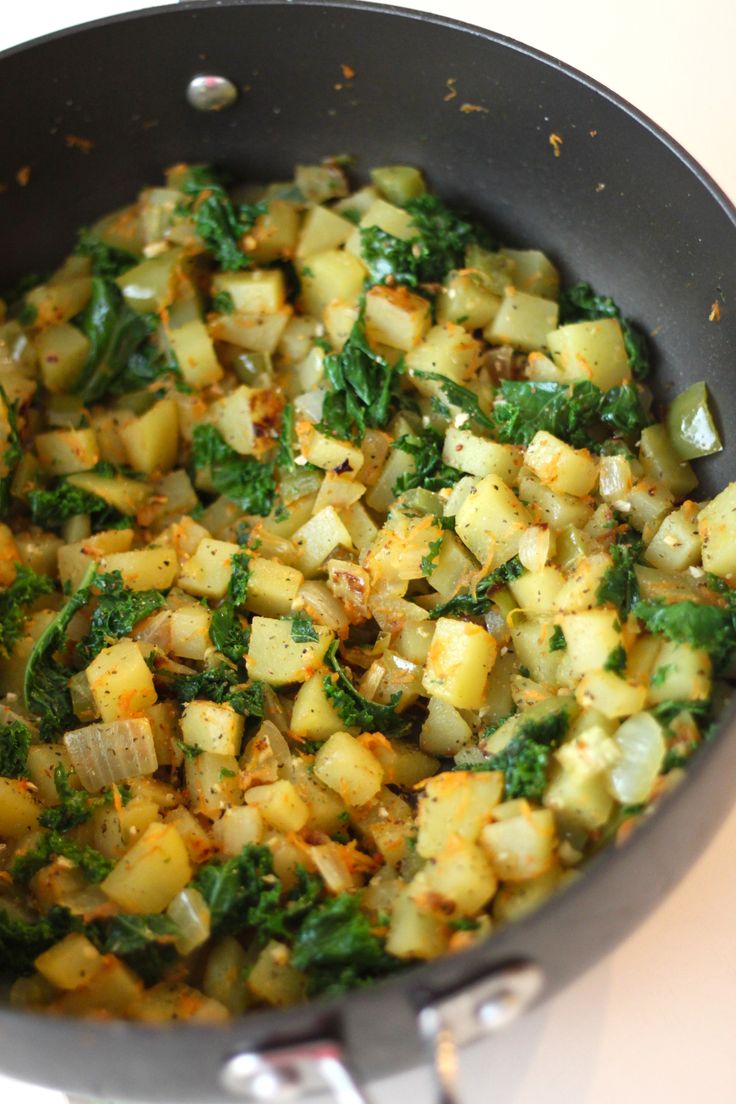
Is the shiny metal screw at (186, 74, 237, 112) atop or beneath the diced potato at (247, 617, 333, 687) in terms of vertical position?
atop

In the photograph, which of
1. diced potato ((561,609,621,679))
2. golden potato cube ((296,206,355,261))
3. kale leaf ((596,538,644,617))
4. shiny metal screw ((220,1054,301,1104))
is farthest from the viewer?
golden potato cube ((296,206,355,261))

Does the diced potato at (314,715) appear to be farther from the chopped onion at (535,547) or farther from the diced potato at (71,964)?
the diced potato at (71,964)

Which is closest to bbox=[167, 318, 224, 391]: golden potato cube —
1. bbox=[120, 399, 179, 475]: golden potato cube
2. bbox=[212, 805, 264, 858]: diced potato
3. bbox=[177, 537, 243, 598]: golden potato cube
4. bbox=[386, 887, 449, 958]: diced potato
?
bbox=[120, 399, 179, 475]: golden potato cube

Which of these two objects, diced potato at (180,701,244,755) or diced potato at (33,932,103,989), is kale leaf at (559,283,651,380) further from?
diced potato at (33,932,103,989)

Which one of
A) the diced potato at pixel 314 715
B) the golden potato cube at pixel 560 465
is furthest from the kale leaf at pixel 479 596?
the diced potato at pixel 314 715

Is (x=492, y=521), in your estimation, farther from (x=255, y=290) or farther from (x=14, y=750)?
(x=14, y=750)

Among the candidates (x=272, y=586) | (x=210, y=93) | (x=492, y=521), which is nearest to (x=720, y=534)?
(x=492, y=521)

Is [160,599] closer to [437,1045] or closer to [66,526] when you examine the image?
[66,526]
